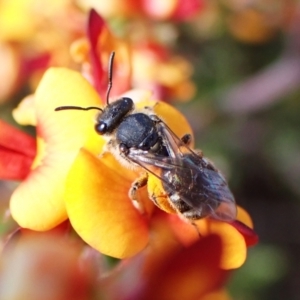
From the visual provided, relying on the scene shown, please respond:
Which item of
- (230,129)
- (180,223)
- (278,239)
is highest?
(180,223)

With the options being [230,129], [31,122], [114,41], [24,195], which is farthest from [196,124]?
[24,195]

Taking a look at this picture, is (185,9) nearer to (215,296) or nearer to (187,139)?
(187,139)

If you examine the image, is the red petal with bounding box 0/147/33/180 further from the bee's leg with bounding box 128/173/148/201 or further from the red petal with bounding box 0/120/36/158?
the bee's leg with bounding box 128/173/148/201

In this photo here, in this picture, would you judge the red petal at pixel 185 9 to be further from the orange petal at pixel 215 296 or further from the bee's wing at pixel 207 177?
the orange petal at pixel 215 296

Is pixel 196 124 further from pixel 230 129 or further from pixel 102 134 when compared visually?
pixel 102 134

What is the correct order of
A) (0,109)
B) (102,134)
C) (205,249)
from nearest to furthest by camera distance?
(205,249), (102,134), (0,109)

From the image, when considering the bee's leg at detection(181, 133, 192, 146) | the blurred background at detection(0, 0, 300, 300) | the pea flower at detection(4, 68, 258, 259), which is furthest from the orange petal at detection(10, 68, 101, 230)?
the blurred background at detection(0, 0, 300, 300)

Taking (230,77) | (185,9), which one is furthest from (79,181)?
(230,77)
